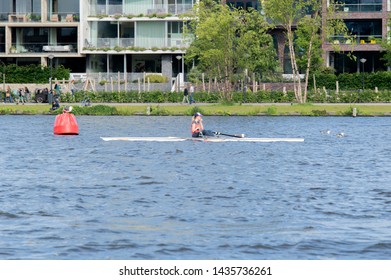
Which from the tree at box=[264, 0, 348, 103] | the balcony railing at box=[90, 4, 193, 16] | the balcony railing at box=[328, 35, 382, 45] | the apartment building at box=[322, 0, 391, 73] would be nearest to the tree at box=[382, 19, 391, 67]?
the balcony railing at box=[328, 35, 382, 45]

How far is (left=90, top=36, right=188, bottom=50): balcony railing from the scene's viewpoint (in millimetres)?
123250

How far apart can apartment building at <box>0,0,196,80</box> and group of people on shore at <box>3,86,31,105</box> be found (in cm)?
1464

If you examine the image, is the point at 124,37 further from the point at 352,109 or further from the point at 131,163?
the point at 131,163

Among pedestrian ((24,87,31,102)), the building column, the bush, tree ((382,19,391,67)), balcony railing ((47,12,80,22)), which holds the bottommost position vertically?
pedestrian ((24,87,31,102))

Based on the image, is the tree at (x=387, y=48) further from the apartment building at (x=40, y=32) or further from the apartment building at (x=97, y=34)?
the apartment building at (x=40, y=32)

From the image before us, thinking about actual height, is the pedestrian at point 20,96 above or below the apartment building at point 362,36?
below

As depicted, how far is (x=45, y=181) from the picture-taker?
40.2 meters

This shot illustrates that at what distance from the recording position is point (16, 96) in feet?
344

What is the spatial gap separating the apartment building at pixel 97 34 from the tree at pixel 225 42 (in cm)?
1430

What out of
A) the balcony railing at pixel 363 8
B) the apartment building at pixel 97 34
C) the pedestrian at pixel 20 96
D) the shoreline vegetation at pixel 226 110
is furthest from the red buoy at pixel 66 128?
the balcony railing at pixel 363 8

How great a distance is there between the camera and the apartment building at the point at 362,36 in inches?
4811

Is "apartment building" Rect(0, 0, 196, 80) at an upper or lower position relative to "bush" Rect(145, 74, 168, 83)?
upper

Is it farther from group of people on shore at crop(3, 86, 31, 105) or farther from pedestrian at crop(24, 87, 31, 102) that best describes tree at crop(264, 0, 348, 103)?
pedestrian at crop(24, 87, 31, 102)
